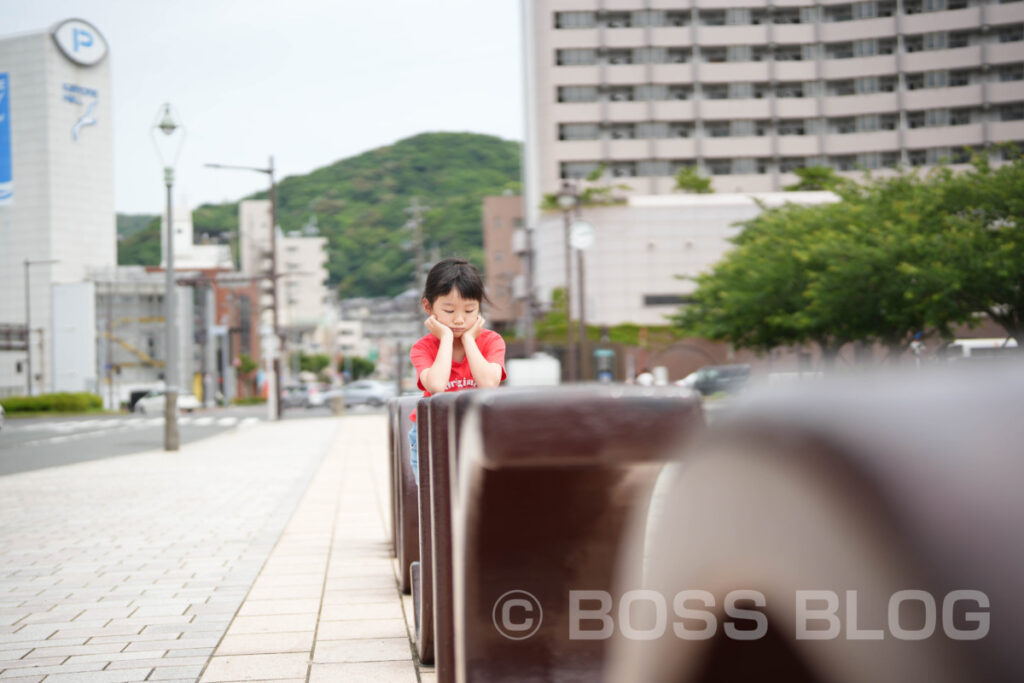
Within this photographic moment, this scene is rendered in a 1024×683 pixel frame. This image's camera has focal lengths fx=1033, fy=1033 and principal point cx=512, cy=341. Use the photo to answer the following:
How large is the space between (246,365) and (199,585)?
295 ft

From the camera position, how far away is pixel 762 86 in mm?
68000

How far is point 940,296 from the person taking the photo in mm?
30656

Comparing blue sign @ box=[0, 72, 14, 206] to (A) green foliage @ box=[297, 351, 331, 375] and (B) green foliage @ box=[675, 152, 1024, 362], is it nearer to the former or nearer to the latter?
(A) green foliage @ box=[297, 351, 331, 375]

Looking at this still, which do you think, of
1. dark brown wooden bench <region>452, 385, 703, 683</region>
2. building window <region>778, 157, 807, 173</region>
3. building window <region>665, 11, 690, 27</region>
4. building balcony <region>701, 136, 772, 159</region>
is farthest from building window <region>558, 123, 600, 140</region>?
dark brown wooden bench <region>452, 385, 703, 683</region>

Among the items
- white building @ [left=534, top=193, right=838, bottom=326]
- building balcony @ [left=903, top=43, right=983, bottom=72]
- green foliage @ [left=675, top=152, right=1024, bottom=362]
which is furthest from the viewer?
building balcony @ [left=903, top=43, right=983, bottom=72]

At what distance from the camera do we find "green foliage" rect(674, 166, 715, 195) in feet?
209

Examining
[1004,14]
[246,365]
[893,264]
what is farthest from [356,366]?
[893,264]

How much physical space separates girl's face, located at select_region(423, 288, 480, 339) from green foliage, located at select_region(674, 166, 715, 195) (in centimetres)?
6156

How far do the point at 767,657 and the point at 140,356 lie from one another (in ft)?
294

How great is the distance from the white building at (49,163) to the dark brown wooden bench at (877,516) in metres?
87.5

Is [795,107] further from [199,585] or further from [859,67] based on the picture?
[199,585]

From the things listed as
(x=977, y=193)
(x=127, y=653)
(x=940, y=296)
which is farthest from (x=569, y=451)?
(x=977, y=193)

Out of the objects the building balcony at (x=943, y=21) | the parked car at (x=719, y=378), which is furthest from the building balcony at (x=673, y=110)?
the parked car at (x=719, y=378)

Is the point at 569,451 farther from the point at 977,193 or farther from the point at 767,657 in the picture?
the point at 977,193
